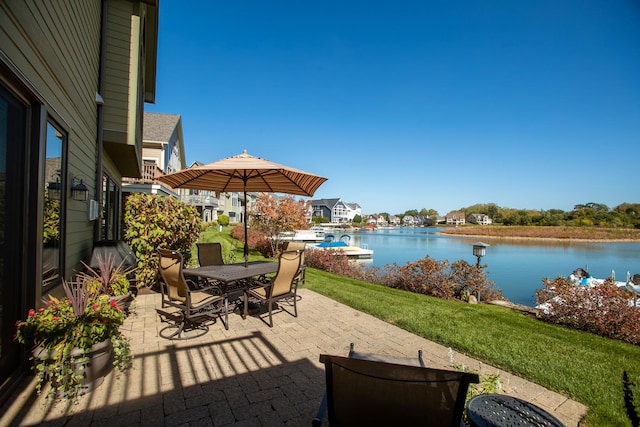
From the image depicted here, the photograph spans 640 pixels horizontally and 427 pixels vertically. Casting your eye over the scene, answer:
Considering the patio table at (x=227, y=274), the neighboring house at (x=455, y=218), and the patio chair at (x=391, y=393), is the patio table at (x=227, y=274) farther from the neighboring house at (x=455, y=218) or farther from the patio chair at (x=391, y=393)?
the neighboring house at (x=455, y=218)

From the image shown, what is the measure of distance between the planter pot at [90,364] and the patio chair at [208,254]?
10.0 feet

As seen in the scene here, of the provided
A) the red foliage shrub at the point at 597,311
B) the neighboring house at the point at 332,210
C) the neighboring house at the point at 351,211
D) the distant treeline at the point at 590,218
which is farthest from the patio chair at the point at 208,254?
the neighboring house at the point at 351,211

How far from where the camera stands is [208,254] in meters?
5.70

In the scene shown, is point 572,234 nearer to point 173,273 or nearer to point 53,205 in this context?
point 173,273

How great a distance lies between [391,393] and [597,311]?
565 centimetres

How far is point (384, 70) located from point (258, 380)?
16.5 metres

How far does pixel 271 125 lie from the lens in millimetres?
21484

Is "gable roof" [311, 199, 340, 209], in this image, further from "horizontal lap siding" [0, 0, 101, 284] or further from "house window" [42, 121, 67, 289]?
"house window" [42, 121, 67, 289]

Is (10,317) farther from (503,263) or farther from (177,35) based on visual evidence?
(503,263)

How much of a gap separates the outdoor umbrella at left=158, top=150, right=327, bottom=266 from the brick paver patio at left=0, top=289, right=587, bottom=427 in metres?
1.80

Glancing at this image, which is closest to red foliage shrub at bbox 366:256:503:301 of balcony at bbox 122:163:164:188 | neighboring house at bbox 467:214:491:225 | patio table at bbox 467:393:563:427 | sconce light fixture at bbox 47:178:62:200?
Answer: patio table at bbox 467:393:563:427

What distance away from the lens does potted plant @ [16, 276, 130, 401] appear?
2.25 metres

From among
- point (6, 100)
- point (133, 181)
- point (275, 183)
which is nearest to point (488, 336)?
point (275, 183)

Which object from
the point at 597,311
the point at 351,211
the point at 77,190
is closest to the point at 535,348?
the point at 597,311
